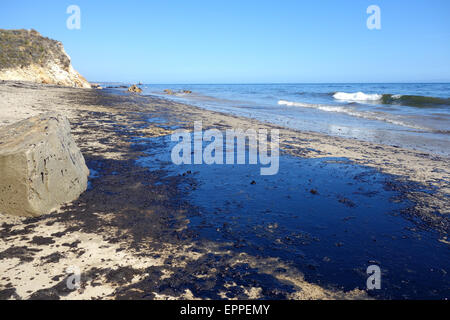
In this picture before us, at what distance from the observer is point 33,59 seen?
27141 millimetres

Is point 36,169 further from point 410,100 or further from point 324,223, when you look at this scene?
point 410,100

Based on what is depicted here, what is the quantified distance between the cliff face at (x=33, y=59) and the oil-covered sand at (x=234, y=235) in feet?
84.1

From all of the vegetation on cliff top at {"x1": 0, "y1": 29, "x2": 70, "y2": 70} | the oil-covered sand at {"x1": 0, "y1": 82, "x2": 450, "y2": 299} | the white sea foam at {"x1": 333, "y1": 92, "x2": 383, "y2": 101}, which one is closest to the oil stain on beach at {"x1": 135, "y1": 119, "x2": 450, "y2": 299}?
the oil-covered sand at {"x1": 0, "y1": 82, "x2": 450, "y2": 299}

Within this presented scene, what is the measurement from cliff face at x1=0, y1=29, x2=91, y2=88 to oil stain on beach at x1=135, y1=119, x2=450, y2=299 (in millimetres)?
26587

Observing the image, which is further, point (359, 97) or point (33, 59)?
point (359, 97)

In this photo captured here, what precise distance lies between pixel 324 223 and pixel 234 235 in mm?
1305

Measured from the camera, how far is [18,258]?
9.04 feet

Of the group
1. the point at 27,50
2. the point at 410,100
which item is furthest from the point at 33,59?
the point at 410,100

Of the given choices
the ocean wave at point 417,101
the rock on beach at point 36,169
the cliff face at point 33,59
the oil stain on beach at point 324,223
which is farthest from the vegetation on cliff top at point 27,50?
the ocean wave at point 417,101

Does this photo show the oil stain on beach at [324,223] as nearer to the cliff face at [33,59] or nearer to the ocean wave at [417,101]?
the ocean wave at [417,101]

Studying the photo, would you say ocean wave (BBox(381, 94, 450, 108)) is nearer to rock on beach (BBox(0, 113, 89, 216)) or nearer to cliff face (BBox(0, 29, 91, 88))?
rock on beach (BBox(0, 113, 89, 216))

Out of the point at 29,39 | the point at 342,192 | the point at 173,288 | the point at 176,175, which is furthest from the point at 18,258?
the point at 29,39

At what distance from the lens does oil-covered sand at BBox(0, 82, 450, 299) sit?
252cm

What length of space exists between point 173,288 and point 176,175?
10.7 feet
